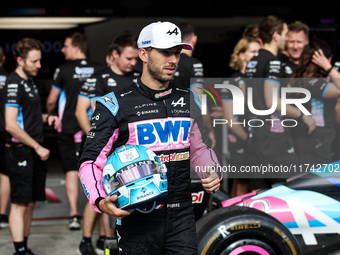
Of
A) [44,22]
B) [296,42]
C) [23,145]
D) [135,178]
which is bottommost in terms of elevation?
[23,145]

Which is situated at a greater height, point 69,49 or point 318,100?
point 69,49

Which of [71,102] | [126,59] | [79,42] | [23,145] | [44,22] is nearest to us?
[126,59]

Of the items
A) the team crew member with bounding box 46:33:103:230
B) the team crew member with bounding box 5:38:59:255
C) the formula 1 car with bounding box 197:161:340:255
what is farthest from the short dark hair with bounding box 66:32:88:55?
the formula 1 car with bounding box 197:161:340:255

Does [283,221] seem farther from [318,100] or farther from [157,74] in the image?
[318,100]

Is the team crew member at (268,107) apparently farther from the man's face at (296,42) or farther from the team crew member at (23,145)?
the team crew member at (23,145)

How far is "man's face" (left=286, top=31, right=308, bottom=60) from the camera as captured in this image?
6.71 meters

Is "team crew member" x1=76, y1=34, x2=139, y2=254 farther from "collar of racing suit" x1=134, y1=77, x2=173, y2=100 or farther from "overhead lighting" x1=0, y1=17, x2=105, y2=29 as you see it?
"overhead lighting" x1=0, y1=17, x2=105, y2=29

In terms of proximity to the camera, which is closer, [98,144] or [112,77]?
[98,144]

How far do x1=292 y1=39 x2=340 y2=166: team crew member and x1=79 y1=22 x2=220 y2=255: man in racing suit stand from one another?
2.68 m

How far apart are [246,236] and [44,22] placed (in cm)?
907

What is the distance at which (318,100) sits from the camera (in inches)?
235

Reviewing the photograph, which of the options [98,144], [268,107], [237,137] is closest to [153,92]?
[98,144]

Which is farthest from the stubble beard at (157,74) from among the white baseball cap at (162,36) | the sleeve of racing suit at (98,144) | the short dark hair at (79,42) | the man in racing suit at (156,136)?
the short dark hair at (79,42)

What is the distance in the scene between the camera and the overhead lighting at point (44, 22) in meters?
12.1
